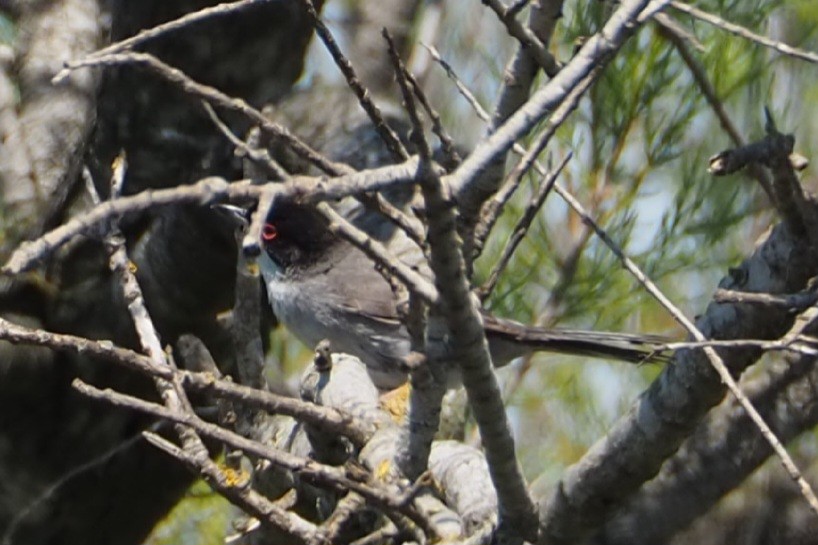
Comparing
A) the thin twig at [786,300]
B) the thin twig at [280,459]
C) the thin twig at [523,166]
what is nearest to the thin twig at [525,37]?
the thin twig at [523,166]

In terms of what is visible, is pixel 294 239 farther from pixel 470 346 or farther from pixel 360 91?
pixel 470 346

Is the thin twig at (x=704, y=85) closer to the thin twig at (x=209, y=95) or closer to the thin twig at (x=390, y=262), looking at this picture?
the thin twig at (x=209, y=95)

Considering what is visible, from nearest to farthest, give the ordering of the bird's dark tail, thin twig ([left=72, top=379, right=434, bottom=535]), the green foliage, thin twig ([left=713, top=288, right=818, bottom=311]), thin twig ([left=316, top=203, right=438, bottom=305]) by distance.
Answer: thin twig ([left=316, top=203, right=438, bottom=305]) → thin twig ([left=72, top=379, right=434, bottom=535]) → thin twig ([left=713, top=288, right=818, bottom=311]) → the bird's dark tail → the green foliage

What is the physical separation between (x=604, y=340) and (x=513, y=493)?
2337mm

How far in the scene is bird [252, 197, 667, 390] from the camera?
419cm

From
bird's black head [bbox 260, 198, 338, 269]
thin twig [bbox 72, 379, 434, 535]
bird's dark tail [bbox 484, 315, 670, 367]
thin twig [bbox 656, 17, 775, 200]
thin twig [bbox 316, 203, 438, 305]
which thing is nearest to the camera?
thin twig [bbox 316, 203, 438, 305]

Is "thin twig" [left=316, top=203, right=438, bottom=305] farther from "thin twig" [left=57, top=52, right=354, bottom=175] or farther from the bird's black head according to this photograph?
the bird's black head

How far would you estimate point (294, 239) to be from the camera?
5.26 m

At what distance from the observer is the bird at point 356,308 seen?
419 cm

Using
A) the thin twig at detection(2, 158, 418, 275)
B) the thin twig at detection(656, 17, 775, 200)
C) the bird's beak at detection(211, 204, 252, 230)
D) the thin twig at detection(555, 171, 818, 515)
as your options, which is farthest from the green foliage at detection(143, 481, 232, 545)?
the thin twig at detection(2, 158, 418, 275)

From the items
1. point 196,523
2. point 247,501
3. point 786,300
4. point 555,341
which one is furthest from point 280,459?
point 196,523

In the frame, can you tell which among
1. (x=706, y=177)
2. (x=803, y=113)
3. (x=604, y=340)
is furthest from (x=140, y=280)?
(x=803, y=113)

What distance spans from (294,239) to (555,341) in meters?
1.39

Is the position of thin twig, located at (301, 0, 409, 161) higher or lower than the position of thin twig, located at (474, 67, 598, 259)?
higher
